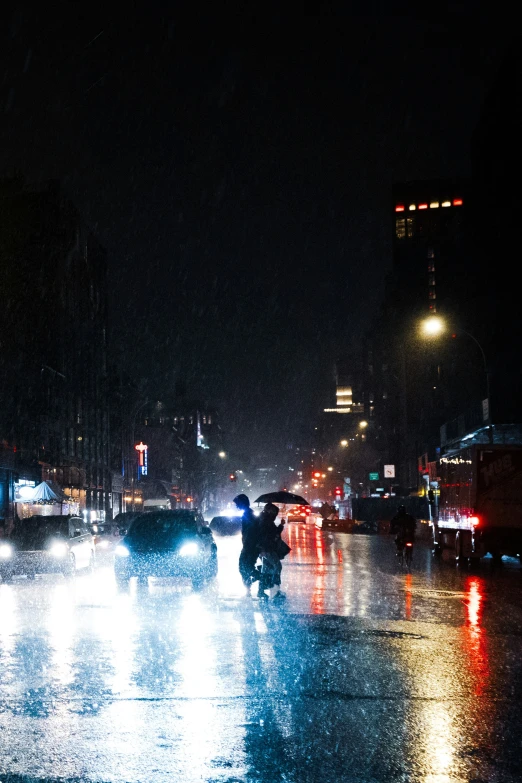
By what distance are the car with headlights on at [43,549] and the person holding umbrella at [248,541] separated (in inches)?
307

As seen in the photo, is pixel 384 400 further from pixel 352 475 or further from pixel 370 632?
pixel 370 632

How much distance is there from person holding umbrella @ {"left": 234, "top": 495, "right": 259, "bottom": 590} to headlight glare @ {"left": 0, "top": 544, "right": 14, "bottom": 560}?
8009 mm

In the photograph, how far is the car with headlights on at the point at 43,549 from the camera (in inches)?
928

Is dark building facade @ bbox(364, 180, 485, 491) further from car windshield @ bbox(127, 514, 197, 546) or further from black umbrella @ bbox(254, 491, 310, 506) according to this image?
car windshield @ bbox(127, 514, 197, 546)

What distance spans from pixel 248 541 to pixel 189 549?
2.58 metres

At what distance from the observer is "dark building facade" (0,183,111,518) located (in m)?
45.5

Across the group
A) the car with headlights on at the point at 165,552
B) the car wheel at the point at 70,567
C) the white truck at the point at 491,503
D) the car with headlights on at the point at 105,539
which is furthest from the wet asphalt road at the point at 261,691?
the car with headlights on at the point at 105,539

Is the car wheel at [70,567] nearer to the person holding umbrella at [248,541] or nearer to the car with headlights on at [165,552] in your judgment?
the car with headlights on at [165,552]

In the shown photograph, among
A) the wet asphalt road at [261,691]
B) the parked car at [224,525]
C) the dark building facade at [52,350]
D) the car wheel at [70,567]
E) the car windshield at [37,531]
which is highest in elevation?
the dark building facade at [52,350]

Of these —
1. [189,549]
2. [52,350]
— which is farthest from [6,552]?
[52,350]

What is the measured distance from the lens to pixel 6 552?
2348 cm

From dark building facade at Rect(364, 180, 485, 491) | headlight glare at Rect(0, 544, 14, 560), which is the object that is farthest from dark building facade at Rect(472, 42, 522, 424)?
headlight glare at Rect(0, 544, 14, 560)

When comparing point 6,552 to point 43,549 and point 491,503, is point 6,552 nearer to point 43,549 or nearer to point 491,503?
point 43,549

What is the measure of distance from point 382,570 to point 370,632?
44.8 ft
